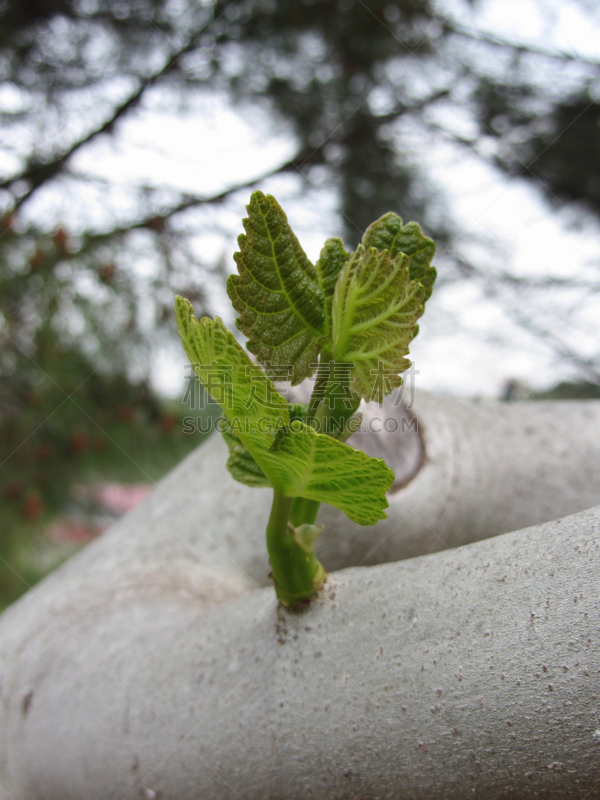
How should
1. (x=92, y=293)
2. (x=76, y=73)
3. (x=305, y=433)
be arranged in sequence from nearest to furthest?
(x=305, y=433) → (x=92, y=293) → (x=76, y=73)

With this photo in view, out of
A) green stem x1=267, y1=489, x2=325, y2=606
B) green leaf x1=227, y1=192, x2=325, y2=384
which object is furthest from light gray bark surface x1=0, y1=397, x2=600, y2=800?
green leaf x1=227, y1=192, x2=325, y2=384

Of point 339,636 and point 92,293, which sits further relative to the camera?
point 92,293

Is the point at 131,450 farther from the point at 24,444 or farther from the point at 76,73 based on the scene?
the point at 76,73

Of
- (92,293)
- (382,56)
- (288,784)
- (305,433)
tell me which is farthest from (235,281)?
(382,56)

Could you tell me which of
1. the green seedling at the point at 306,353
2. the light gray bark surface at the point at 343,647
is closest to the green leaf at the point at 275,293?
the green seedling at the point at 306,353

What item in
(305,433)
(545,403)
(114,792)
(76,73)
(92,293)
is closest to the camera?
(305,433)

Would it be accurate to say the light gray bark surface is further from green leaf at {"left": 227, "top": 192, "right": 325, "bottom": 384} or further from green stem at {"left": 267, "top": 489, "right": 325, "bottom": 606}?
green leaf at {"left": 227, "top": 192, "right": 325, "bottom": 384}
